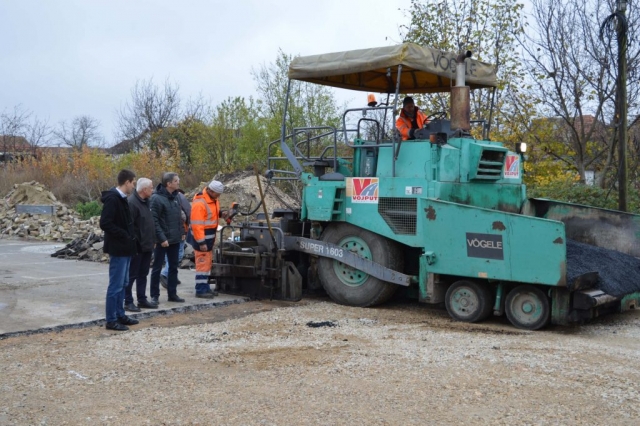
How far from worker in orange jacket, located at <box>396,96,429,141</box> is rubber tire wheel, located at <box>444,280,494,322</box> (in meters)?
2.07

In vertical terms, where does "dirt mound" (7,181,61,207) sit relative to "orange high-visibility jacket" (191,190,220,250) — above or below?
above

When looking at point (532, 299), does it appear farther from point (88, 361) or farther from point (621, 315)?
point (88, 361)

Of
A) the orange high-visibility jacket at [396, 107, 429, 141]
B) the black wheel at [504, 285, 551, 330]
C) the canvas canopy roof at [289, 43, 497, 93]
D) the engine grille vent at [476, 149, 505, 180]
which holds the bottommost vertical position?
the black wheel at [504, 285, 551, 330]

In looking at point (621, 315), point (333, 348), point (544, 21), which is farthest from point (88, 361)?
point (544, 21)

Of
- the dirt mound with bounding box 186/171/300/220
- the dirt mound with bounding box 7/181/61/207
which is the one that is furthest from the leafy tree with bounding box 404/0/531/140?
the dirt mound with bounding box 7/181/61/207

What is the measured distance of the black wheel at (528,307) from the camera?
8.00 metres

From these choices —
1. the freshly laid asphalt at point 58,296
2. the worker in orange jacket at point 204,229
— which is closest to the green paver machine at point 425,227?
the worker in orange jacket at point 204,229

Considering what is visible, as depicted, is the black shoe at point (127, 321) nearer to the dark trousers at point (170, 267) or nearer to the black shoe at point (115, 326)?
the black shoe at point (115, 326)

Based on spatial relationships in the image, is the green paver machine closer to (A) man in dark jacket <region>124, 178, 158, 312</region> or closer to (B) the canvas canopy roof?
(B) the canvas canopy roof

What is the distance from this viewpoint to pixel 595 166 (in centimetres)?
1794

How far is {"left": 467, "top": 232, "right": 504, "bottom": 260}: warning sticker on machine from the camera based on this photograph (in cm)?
812

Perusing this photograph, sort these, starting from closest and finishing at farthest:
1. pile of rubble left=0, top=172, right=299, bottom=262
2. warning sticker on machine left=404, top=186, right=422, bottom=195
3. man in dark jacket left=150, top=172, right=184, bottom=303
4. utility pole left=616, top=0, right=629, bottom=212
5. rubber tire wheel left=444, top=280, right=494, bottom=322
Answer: rubber tire wheel left=444, top=280, right=494, bottom=322 < warning sticker on machine left=404, top=186, right=422, bottom=195 < man in dark jacket left=150, top=172, right=184, bottom=303 < utility pole left=616, top=0, right=629, bottom=212 < pile of rubble left=0, top=172, right=299, bottom=262

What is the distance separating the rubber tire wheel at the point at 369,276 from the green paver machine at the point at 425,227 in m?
0.02

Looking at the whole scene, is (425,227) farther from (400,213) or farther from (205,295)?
(205,295)
